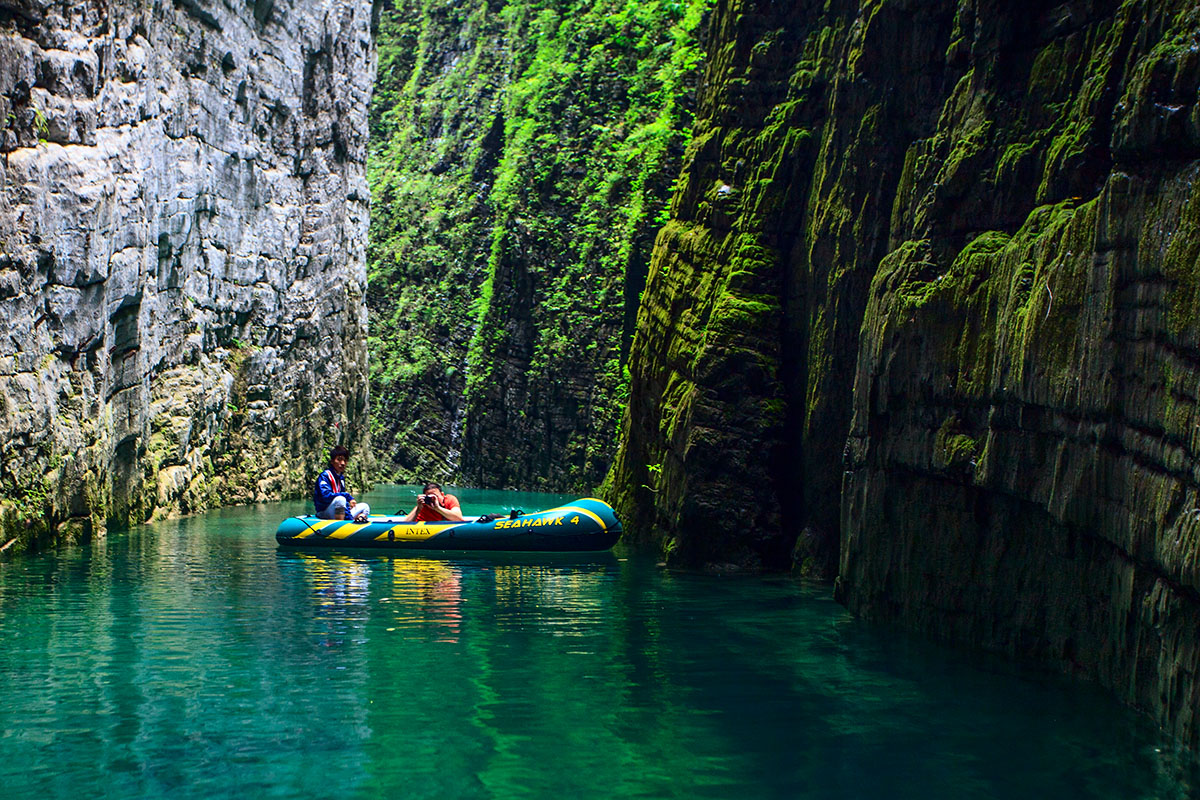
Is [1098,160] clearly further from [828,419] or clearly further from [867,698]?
[828,419]

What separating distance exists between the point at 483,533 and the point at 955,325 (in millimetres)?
10838

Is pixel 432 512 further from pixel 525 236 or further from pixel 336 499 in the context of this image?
pixel 525 236

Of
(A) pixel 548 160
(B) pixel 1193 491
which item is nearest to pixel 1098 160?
(B) pixel 1193 491

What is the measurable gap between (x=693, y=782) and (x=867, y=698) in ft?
8.86

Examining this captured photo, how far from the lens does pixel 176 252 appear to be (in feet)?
79.5

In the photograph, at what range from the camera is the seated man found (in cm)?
2028

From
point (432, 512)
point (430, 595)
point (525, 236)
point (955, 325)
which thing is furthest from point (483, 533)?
point (525, 236)

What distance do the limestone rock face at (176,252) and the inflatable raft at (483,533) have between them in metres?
3.59

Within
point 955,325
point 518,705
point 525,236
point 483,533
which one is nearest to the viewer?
point 518,705

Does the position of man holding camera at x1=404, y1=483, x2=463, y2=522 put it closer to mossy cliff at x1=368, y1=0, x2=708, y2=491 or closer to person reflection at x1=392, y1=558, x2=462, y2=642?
person reflection at x1=392, y1=558, x2=462, y2=642

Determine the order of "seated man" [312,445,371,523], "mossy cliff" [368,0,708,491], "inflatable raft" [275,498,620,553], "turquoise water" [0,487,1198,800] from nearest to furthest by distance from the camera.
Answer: "turquoise water" [0,487,1198,800] → "inflatable raft" [275,498,620,553] → "seated man" [312,445,371,523] → "mossy cliff" [368,0,708,491]

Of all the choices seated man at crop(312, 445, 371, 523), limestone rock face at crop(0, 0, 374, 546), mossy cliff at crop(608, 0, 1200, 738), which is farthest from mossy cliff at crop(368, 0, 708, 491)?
seated man at crop(312, 445, 371, 523)

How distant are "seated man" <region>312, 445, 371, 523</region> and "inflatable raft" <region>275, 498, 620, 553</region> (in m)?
0.39

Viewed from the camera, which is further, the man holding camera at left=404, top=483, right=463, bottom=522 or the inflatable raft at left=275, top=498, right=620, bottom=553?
the man holding camera at left=404, top=483, right=463, bottom=522
